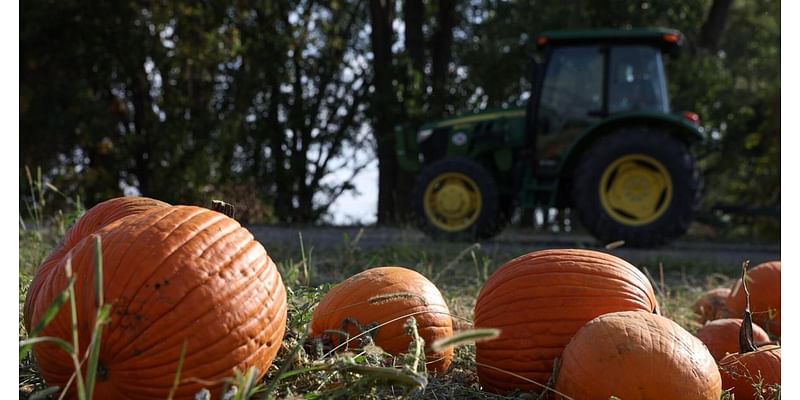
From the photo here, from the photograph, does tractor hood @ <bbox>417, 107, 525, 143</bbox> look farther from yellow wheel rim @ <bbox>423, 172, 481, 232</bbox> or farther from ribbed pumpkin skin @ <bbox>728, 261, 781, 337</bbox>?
ribbed pumpkin skin @ <bbox>728, 261, 781, 337</bbox>

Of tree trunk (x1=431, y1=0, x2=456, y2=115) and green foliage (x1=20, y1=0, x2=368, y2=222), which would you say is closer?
green foliage (x1=20, y1=0, x2=368, y2=222)

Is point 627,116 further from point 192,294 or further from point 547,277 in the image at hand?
point 192,294

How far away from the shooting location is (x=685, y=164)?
7.80 m

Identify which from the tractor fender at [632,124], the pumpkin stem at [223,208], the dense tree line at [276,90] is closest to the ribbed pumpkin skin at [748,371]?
the pumpkin stem at [223,208]

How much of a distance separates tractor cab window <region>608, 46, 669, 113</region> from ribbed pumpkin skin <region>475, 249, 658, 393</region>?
668 centimetres

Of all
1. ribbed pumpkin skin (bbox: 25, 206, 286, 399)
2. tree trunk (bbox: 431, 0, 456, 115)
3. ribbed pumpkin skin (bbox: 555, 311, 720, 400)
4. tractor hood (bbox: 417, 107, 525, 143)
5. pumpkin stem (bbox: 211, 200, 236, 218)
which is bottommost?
ribbed pumpkin skin (bbox: 555, 311, 720, 400)

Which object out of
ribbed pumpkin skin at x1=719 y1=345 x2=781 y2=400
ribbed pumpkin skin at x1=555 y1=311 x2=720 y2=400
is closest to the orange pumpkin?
ribbed pumpkin skin at x1=719 y1=345 x2=781 y2=400

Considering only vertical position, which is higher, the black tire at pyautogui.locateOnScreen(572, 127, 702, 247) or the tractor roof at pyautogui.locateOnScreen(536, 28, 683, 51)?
the tractor roof at pyautogui.locateOnScreen(536, 28, 683, 51)

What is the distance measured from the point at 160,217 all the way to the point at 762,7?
21262 mm

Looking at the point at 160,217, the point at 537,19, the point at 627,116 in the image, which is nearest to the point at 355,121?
the point at 537,19

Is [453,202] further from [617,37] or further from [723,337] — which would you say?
[723,337]

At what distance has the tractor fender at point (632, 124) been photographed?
7984 mm

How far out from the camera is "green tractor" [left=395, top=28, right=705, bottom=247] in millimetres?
8000

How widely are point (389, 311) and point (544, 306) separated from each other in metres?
0.46
